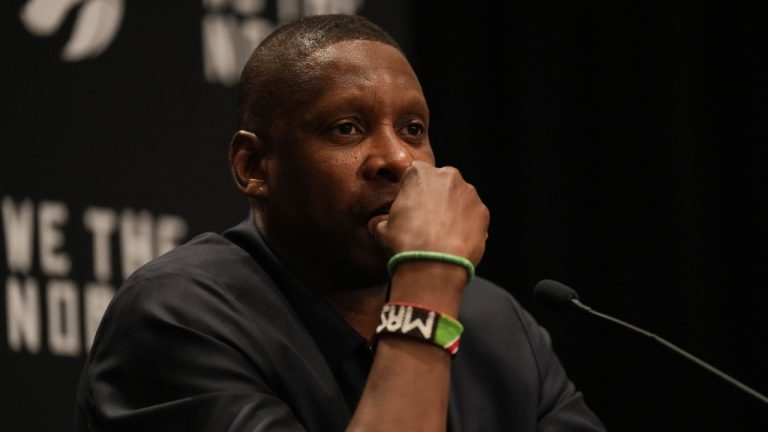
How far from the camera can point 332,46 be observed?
2396mm

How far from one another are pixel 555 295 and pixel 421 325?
307 millimetres

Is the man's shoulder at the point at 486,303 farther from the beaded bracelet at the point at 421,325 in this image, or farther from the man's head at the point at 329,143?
the beaded bracelet at the point at 421,325

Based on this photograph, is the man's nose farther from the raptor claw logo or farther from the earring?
the raptor claw logo

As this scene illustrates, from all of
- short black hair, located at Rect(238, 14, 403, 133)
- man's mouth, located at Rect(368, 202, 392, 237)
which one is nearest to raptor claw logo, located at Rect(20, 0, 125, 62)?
short black hair, located at Rect(238, 14, 403, 133)

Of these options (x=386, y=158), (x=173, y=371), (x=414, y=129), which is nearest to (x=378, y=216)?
(x=386, y=158)

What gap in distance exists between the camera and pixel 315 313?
2342 mm

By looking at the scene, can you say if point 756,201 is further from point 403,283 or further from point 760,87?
point 403,283

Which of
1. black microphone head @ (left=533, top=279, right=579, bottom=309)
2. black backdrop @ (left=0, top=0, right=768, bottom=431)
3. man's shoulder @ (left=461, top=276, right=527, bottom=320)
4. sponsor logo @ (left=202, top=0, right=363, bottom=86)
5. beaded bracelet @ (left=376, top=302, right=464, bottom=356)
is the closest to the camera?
beaded bracelet @ (left=376, top=302, right=464, bottom=356)

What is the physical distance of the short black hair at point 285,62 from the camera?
2.40m

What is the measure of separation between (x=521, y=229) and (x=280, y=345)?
2.61m

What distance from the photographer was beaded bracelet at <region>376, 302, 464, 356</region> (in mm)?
2010

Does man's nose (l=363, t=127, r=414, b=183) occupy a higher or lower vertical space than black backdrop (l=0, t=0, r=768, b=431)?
higher

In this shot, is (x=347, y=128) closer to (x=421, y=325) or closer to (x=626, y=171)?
(x=421, y=325)

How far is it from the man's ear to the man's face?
0.13ft
